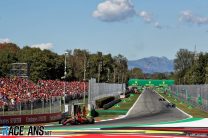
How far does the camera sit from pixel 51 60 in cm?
13750

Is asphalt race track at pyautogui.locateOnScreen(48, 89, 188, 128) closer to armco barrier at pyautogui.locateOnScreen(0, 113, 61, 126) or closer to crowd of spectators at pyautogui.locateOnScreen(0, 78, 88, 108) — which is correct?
armco barrier at pyautogui.locateOnScreen(0, 113, 61, 126)

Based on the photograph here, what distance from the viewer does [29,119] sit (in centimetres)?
4466

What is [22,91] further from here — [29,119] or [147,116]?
[147,116]

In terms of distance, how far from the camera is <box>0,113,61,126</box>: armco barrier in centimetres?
4125

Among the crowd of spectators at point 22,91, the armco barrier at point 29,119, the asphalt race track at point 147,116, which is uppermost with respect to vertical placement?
the crowd of spectators at point 22,91

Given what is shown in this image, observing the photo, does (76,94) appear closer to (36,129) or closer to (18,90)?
(18,90)

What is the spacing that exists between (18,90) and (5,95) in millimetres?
5216

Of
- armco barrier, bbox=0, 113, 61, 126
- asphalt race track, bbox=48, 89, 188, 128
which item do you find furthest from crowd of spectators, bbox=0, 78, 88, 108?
asphalt race track, bbox=48, 89, 188, 128

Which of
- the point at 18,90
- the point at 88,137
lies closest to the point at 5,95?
the point at 18,90

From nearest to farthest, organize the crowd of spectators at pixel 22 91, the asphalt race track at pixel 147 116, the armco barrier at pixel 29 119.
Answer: the armco barrier at pixel 29 119 → the asphalt race track at pixel 147 116 → the crowd of spectators at pixel 22 91

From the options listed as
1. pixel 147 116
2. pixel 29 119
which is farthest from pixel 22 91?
pixel 147 116

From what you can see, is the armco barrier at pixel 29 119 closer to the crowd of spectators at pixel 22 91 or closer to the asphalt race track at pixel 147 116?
the crowd of spectators at pixel 22 91

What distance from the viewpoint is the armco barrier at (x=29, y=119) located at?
41.2m

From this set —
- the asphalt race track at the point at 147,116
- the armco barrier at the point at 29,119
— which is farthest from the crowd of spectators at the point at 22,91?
the asphalt race track at the point at 147,116
